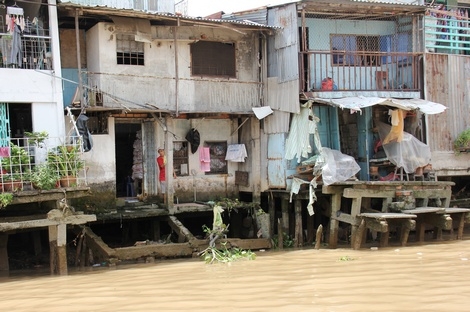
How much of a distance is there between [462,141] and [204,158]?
Result: 7998 millimetres

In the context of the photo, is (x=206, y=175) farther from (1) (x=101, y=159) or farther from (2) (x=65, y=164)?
(2) (x=65, y=164)

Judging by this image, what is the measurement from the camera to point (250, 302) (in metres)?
9.38

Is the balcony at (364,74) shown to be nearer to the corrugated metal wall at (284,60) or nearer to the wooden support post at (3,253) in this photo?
the corrugated metal wall at (284,60)

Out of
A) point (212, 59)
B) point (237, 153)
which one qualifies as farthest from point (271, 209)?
point (212, 59)

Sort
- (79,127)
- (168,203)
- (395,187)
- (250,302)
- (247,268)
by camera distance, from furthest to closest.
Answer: (168,203) < (395,187) < (79,127) < (247,268) < (250,302)

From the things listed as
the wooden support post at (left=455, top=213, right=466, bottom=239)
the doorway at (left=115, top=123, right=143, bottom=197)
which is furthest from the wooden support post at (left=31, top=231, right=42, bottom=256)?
the wooden support post at (left=455, top=213, right=466, bottom=239)

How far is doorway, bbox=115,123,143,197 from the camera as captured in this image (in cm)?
A: 1778

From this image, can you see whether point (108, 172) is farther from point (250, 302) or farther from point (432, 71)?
point (432, 71)

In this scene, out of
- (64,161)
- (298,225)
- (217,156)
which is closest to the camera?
(64,161)

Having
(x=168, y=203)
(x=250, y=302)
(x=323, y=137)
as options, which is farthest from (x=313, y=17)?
(x=250, y=302)

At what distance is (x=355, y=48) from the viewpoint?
733 inches

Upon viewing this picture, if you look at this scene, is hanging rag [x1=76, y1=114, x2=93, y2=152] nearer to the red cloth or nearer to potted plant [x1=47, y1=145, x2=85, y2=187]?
potted plant [x1=47, y1=145, x2=85, y2=187]

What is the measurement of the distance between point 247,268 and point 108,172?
5537 millimetres

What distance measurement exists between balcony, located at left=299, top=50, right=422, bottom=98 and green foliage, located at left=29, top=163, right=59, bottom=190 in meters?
7.49
